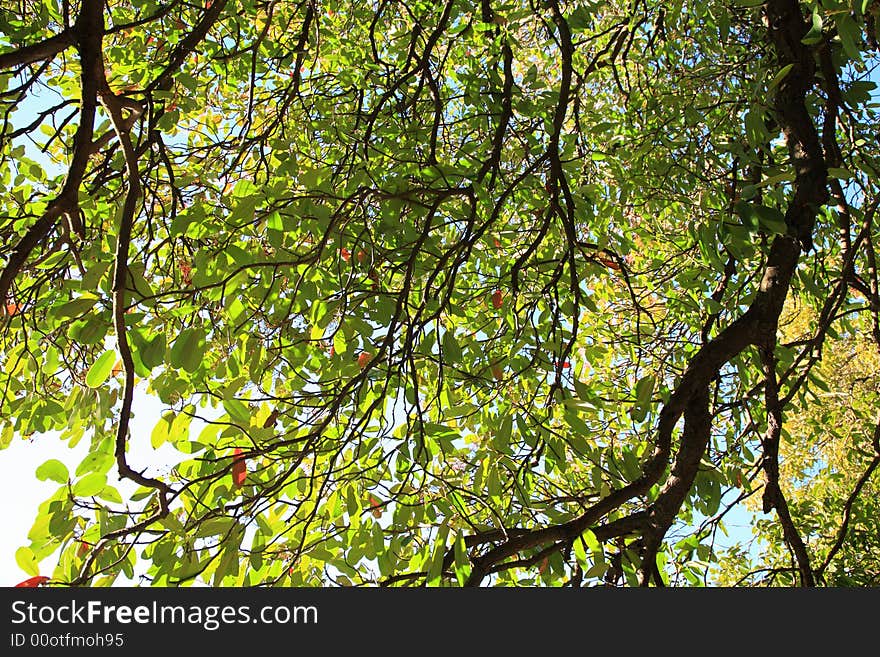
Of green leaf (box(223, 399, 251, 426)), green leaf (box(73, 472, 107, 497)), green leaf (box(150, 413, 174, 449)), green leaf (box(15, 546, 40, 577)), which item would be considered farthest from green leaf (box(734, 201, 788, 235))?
green leaf (box(15, 546, 40, 577))

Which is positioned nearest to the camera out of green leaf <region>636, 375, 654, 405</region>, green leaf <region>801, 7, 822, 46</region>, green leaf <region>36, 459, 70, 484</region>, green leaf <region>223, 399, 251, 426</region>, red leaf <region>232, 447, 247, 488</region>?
green leaf <region>801, 7, 822, 46</region>

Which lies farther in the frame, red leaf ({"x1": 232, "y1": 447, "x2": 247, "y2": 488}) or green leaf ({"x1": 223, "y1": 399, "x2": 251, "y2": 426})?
red leaf ({"x1": 232, "y1": 447, "x2": 247, "y2": 488})

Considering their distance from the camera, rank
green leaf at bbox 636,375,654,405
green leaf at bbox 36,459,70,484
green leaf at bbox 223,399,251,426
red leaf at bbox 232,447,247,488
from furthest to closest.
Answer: green leaf at bbox 636,375,654,405 → red leaf at bbox 232,447,247,488 → green leaf at bbox 223,399,251,426 → green leaf at bbox 36,459,70,484

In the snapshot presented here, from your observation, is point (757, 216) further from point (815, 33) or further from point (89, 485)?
point (89, 485)

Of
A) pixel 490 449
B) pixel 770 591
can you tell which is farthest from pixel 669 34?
pixel 770 591

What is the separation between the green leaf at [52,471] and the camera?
1.68 m

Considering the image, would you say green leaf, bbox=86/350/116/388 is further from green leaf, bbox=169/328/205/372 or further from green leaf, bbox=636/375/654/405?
green leaf, bbox=636/375/654/405

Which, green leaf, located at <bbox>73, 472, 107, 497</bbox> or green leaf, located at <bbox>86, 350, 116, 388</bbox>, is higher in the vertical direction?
green leaf, located at <bbox>86, 350, 116, 388</bbox>

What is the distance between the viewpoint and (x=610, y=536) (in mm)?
2355

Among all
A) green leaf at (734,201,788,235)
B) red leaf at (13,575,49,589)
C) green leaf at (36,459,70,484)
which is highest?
green leaf at (734,201,788,235)

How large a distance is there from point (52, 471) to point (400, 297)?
108 cm

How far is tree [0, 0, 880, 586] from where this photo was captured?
6.14 ft

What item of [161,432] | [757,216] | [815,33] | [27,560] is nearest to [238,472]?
[161,432]

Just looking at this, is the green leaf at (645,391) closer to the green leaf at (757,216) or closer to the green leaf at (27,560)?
the green leaf at (757,216)
